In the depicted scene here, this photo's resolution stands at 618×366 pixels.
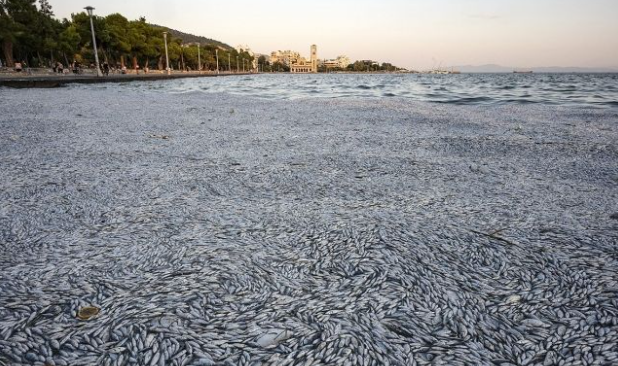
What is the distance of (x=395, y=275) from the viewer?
2.25 meters

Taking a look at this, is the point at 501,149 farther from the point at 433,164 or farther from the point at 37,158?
the point at 37,158

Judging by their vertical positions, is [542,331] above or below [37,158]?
below

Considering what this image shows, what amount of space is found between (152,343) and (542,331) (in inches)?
77.1

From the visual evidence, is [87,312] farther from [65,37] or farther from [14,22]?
[65,37]

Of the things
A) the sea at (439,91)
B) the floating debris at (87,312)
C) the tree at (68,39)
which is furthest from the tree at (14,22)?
the floating debris at (87,312)

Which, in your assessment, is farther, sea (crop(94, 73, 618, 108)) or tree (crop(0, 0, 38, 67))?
tree (crop(0, 0, 38, 67))

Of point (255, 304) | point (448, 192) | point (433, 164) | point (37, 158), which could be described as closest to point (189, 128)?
point (37, 158)

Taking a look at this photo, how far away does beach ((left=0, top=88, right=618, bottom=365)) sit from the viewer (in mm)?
1692

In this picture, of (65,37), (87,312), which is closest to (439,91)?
(87,312)

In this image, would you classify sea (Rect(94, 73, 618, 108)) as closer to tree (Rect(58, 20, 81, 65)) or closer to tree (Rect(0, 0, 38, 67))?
tree (Rect(0, 0, 38, 67))

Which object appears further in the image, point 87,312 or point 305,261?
point 305,261

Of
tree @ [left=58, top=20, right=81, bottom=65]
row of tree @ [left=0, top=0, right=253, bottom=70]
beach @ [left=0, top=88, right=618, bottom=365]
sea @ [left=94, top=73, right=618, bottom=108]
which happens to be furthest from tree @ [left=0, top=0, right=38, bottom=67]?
beach @ [left=0, top=88, right=618, bottom=365]

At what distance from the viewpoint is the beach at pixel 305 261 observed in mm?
1692

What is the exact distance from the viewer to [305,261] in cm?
241
